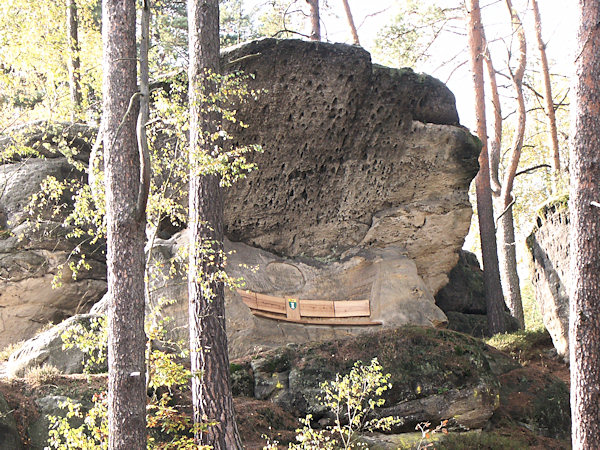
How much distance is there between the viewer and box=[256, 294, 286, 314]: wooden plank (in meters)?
13.2

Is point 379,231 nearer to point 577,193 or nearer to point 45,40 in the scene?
point 577,193

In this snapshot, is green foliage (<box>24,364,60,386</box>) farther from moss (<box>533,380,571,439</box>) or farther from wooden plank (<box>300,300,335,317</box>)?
A: moss (<box>533,380,571,439</box>)

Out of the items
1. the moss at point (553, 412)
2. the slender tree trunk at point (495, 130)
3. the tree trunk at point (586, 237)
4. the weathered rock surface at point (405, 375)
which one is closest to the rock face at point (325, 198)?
the weathered rock surface at point (405, 375)

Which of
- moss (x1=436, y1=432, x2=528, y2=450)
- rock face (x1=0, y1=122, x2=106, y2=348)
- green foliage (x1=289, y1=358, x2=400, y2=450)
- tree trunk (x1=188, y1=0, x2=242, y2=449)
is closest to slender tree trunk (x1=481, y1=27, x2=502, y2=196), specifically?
moss (x1=436, y1=432, x2=528, y2=450)

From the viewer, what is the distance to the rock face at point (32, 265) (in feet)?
44.1

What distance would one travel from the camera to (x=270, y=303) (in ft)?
43.8

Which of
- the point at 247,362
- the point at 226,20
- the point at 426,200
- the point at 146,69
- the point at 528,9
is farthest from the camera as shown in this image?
the point at 226,20

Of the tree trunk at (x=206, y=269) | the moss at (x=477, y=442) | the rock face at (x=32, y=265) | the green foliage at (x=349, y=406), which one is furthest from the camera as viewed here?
the rock face at (x=32, y=265)

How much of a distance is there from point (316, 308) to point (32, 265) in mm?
5956

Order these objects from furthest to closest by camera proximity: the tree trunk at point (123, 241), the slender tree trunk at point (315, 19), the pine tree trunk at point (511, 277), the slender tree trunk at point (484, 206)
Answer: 1. the pine tree trunk at point (511, 277)
2. the slender tree trunk at point (315, 19)
3. the slender tree trunk at point (484, 206)
4. the tree trunk at point (123, 241)

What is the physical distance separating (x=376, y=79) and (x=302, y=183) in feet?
8.83

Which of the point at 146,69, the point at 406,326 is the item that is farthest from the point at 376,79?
the point at 146,69

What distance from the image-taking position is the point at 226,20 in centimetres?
2105

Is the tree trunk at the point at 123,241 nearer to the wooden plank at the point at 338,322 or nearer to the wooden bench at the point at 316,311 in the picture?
the wooden bench at the point at 316,311
